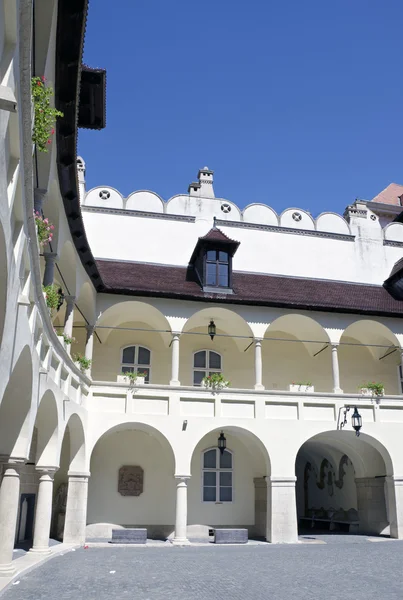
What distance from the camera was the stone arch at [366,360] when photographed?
888 inches

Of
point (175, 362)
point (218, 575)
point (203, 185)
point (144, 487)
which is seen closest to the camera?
point (218, 575)

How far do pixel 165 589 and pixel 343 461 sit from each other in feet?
47.3

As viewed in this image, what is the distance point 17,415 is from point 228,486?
12592mm

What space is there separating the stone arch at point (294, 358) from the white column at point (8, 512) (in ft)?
43.1

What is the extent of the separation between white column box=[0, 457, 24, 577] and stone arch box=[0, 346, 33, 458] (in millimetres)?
235

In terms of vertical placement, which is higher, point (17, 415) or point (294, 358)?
point (294, 358)

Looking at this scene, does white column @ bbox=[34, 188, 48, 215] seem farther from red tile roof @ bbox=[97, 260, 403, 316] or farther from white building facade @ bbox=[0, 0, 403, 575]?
red tile roof @ bbox=[97, 260, 403, 316]

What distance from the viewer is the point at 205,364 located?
21891 mm

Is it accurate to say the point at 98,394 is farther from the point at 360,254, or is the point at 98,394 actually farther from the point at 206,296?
the point at 360,254

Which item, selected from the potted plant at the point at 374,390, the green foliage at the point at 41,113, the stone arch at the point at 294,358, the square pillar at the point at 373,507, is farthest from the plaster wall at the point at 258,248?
the green foliage at the point at 41,113

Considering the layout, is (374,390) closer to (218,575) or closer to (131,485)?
(131,485)

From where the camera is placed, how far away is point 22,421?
10.1m

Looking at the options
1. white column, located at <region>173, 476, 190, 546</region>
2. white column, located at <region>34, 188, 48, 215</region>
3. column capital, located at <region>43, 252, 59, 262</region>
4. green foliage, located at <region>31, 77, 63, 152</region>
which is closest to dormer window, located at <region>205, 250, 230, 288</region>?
white column, located at <region>173, 476, 190, 546</region>

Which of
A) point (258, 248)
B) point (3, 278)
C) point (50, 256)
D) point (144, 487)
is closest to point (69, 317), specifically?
point (50, 256)
